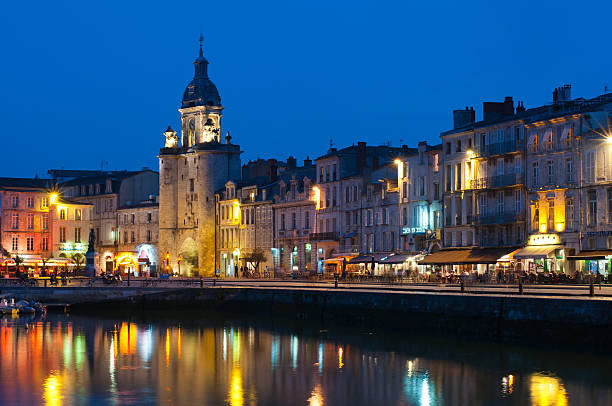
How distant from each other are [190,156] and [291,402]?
265 feet

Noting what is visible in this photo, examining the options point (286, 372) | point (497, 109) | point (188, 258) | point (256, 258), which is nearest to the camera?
point (286, 372)

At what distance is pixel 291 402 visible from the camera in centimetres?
3197

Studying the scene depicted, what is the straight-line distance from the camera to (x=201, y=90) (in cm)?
11319

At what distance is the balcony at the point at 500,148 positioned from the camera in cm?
6694

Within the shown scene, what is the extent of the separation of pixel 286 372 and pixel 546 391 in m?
9.58

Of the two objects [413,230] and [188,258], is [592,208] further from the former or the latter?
[188,258]

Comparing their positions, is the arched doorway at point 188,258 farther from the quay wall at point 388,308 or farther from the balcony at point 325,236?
the quay wall at point 388,308

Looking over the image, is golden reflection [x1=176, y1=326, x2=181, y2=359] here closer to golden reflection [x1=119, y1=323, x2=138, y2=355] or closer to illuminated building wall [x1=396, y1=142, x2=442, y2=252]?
golden reflection [x1=119, y1=323, x2=138, y2=355]

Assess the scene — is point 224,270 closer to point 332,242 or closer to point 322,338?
point 332,242

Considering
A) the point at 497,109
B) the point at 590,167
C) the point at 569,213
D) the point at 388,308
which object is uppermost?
the point at 497,109

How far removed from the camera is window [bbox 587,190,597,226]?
60219 mm

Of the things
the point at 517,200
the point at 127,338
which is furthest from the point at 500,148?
the point at 127,338

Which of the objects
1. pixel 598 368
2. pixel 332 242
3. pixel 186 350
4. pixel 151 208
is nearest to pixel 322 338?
pixel 186 350

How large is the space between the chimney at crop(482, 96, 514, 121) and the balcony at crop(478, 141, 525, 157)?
3481 millimetres
